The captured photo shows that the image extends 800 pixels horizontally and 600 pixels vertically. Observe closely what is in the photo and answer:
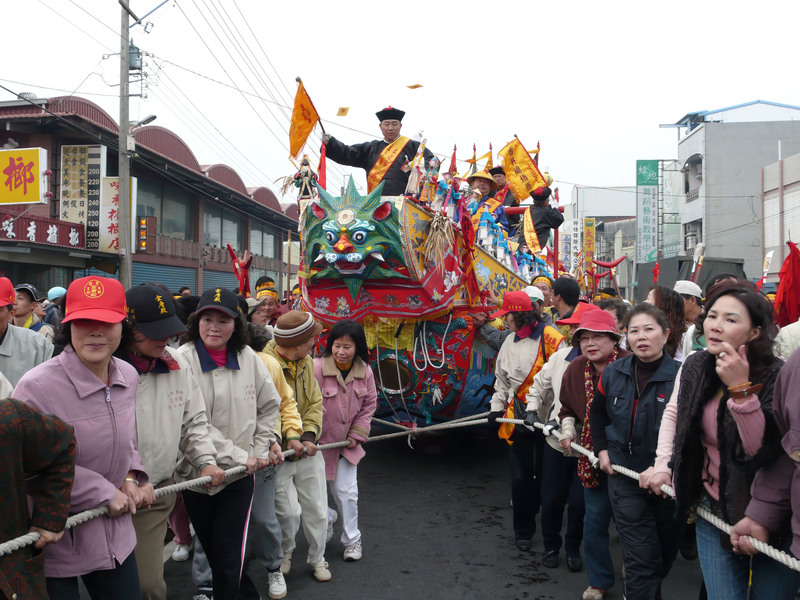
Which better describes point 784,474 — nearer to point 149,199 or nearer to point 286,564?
point 286,564

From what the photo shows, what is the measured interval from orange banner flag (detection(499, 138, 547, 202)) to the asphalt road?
520cm

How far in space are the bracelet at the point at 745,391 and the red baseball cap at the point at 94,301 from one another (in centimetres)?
219

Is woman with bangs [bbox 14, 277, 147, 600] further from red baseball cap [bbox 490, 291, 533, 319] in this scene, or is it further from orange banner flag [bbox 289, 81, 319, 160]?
orange banner flag [bbox 289, 81, 319, 160]

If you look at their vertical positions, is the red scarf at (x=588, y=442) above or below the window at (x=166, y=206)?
below

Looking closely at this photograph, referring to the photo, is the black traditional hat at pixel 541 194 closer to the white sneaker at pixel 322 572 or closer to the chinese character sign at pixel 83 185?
the white sneaker at pixel 322 572

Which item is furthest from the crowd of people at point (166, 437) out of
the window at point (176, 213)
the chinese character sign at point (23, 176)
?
the window at point (176, 213)

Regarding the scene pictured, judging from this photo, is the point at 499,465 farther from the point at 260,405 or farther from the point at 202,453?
the point at 202,453

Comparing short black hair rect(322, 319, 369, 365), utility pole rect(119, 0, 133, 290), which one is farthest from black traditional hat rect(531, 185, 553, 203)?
utility pole rect(119, 0, 133, 290)

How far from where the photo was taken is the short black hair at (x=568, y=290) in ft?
17.0

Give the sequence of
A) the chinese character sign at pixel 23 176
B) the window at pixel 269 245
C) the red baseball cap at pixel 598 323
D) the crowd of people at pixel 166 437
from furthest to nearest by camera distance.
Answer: the window at pixel 269 245 → the chinese character sign at pixel 23 176 → the red baseball cap at pixel 598 323 → the crowd of people at pixel 166 437

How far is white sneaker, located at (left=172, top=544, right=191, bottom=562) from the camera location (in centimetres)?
442

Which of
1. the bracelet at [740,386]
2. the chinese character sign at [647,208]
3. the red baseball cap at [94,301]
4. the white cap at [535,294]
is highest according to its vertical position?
the chinese character sign at [647,208]

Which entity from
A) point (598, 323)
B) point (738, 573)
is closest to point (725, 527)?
point (738, 573)

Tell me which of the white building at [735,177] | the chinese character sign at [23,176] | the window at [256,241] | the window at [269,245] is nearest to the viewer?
the chinese character sign at [23,176]
